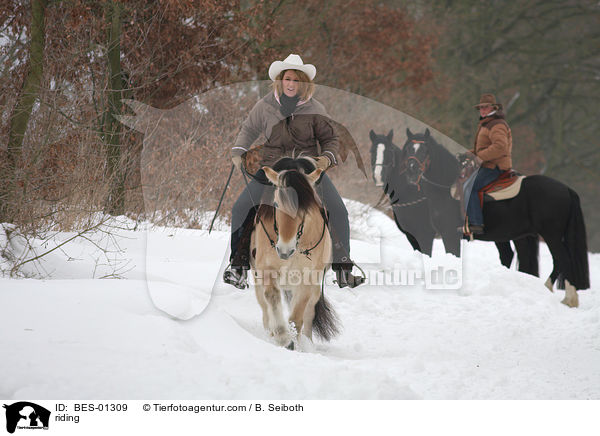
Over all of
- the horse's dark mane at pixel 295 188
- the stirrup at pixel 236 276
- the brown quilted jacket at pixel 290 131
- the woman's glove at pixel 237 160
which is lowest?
the stirrup at pixel 236 276

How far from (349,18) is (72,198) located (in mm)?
11763

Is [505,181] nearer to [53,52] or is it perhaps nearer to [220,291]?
[220,291]

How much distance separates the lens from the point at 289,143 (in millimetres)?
5180

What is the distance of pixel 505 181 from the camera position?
8344 millimetres

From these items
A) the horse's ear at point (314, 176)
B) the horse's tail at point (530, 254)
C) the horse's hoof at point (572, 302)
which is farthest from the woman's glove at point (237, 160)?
the horse's tail at point (530, 254)

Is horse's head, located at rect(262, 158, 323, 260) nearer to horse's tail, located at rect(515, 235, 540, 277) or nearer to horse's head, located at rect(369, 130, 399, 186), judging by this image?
horse's head, located at rect(369, 130, 399, 186)

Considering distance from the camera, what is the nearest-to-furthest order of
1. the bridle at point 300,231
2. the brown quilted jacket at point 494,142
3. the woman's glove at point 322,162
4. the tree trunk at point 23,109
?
the bridle at point 300,231 < the woman's glove at point 322,162 < the tree trunk at point 23,109 < the brown quilted jacket at point 494,142

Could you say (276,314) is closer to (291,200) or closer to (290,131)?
(291,200)

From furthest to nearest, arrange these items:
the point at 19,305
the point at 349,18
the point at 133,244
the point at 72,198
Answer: the point at 349,18
the point at 133,244
the point at 72,198
the point at 19,305

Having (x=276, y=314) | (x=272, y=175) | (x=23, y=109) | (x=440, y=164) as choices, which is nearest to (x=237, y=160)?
(x=272, y=175)

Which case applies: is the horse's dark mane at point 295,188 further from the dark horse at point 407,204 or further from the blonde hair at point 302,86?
the dark horse at point 407,204

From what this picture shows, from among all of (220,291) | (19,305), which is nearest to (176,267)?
(220,291)
